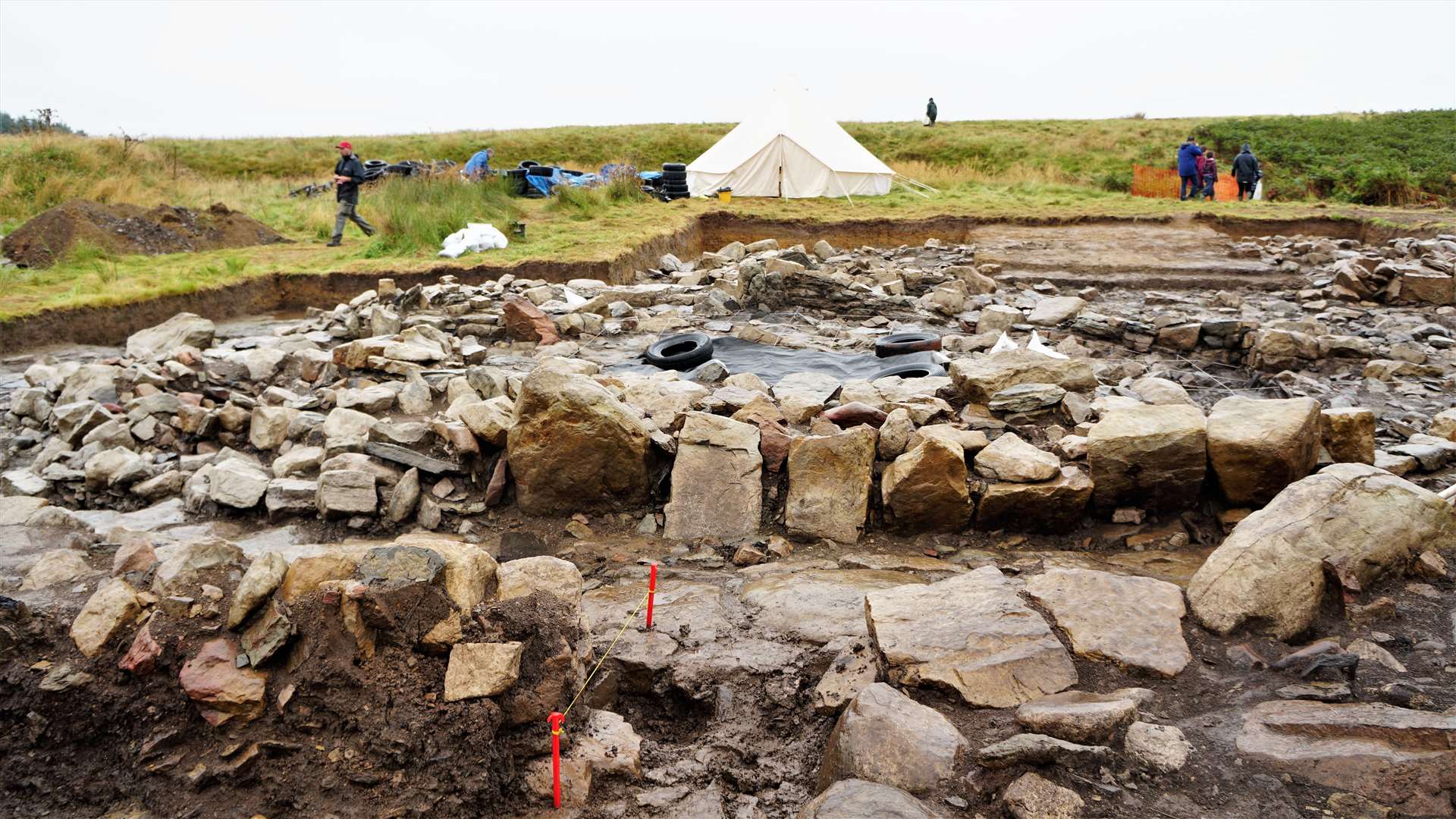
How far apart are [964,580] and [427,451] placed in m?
3.42

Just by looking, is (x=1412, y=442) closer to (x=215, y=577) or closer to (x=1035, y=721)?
(x=1035, y=721)

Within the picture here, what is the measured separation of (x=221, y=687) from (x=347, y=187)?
1288cm

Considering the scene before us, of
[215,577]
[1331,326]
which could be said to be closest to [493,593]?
[215,577]

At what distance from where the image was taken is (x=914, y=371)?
7117mm

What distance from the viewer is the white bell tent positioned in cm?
2161

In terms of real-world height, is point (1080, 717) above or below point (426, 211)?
below

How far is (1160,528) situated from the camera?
186 inches

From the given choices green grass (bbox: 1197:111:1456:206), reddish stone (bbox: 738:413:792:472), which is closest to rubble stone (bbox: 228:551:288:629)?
reddish stone (bbox: 738:413:792:472)

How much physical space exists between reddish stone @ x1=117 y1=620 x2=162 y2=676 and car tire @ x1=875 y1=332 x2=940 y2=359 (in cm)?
608

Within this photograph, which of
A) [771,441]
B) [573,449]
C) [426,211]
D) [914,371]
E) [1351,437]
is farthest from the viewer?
[426,211]

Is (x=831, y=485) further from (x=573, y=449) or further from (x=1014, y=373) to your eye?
(x=1014, y=373)

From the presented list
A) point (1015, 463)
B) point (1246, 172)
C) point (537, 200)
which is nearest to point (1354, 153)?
point (1246, 172)

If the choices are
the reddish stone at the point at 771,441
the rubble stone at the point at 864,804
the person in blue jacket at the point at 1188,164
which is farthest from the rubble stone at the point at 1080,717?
the person in blue jacket at the point at 1188,164

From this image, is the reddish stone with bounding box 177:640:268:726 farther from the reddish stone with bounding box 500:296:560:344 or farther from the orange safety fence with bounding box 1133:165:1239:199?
the orange safety fence with bounding box 1133:165:1239:199
